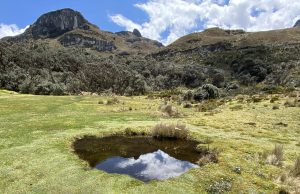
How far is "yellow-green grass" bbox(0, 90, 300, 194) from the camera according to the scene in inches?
835

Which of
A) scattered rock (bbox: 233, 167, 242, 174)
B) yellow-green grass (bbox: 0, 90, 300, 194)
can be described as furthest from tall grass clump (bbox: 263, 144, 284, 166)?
scattered rock (bbox: 233, 167, 242, 174)

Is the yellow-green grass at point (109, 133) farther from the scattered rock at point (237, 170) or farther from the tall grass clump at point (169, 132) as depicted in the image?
the tall grass clump at point (169, 132)

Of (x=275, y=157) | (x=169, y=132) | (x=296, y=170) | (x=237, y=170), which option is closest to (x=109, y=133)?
(x=169, y=132)

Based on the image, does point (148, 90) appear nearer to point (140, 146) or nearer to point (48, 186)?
point (140, 146)

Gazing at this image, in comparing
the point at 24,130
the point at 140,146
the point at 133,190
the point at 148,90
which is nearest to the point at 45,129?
the point at 24,130

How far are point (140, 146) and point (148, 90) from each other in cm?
13874

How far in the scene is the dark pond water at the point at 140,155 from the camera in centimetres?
2467

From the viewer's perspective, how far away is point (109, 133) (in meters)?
34.4

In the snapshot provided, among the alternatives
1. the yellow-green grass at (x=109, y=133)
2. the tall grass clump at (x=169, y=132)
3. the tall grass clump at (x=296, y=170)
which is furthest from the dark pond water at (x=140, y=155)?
the tall grass clump at (x=296, y=170)

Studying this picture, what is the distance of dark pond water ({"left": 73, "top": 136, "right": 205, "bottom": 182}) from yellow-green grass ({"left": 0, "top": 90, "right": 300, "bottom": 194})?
1210 millimetres

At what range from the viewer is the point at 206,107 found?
58000 millimetres

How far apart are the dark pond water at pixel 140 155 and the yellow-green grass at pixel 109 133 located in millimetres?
1210

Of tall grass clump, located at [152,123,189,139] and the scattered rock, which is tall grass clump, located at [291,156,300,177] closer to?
the scattered rock

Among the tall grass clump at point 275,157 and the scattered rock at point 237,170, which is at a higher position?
the tall grass clump at point 275,157
